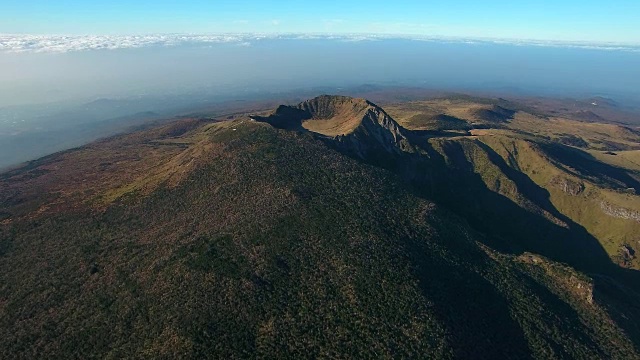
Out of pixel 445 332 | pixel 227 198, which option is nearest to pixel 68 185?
pixel 227 198

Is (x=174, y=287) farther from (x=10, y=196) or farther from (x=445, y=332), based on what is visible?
(x=10, y=196)

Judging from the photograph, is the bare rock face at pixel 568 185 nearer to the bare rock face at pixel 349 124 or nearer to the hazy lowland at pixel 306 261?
the hazy lowland at pixel 306 261

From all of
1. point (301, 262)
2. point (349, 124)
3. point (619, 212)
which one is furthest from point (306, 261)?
point (619, 212)

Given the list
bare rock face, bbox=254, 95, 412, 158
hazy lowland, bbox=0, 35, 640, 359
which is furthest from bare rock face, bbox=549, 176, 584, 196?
bare rock face, bbox=254, 95, 412, 158

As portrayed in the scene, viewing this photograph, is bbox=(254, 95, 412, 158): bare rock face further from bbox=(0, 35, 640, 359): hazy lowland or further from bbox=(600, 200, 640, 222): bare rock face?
bbox=(600, 200, 640, 222): bare rock face

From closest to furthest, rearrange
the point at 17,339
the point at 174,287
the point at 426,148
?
the point at 17,339, the point at 174,287, the point at 426,148

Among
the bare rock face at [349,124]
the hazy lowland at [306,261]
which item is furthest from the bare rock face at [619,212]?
the bare rock face at [349,124]
